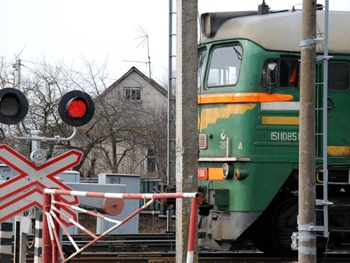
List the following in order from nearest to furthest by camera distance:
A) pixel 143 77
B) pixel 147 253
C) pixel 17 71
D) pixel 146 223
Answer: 1. pixel 147 253
2. pixel 146 223
3. pixel 17 71
4. pixel 143 77

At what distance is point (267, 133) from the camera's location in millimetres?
12359

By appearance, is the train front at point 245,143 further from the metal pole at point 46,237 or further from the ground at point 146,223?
the ground at point 146,223

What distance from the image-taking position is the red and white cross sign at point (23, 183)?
9.31 metres

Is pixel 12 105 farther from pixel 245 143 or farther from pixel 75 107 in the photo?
pixel 245 143

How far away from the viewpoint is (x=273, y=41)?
12320 millimetres

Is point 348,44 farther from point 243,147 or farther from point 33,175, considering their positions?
point 33,175

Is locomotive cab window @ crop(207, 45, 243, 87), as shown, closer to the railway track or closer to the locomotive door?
the locomotive door

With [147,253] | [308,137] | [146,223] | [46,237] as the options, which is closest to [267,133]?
[147,253]

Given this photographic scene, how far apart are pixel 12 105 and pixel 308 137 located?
3361 mm

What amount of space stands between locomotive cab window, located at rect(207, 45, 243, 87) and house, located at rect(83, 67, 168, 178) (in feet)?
58.1

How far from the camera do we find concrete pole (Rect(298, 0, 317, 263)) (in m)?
9.30

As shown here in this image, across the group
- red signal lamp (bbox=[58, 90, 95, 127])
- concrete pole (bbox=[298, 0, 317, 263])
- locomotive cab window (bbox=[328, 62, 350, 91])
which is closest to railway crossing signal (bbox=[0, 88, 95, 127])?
red signal lamp (bbox=[58, 90, 95, 127])

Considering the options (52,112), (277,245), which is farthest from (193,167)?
(52,112)

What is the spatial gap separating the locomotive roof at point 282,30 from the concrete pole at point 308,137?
2932 mm
